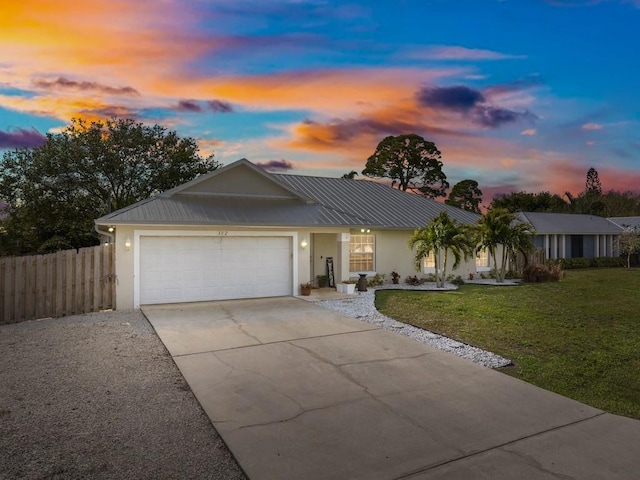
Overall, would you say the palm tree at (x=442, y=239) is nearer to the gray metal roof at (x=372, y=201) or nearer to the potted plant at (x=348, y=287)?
the gray metal roof at (x=372, y=201)

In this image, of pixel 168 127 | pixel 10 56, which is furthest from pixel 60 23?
pixel 168 127

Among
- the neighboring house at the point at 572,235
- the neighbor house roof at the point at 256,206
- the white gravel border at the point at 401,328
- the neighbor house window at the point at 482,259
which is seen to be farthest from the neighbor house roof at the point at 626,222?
the white gravel border at the point at 401,328

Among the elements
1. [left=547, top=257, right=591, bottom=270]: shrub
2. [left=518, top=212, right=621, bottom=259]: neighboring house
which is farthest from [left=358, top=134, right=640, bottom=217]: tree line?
[left=547, top=257, right=591, bottom=270]: shrub

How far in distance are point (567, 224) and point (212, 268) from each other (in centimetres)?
2675

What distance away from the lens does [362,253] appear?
16891 millimetres

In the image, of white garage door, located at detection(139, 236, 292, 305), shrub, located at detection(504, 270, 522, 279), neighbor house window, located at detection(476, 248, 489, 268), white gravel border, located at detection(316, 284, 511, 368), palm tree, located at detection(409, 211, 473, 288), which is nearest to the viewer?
white gravel border, located at detection(316, 284, 511, 368)

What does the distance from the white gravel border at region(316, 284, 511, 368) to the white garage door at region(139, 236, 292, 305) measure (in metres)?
2.12

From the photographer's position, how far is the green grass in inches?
235

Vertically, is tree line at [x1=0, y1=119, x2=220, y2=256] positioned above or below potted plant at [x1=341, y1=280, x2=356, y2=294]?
above

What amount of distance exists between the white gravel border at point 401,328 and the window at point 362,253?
1467 mm

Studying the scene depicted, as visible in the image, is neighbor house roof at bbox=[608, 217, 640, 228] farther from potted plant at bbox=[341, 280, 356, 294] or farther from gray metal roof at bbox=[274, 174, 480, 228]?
potted plant at bbox=[341, 280, 356, 294]

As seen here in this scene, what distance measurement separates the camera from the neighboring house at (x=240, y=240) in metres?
12.0

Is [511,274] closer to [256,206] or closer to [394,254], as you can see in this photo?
[394,254]

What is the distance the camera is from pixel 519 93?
17.2 metres
